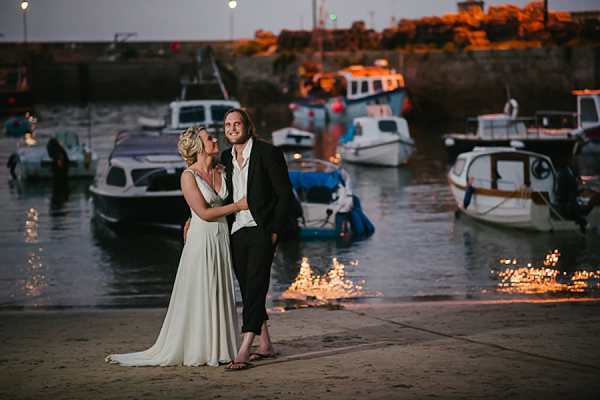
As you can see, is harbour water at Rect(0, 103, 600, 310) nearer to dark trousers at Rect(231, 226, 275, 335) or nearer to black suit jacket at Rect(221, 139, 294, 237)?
dark trousers at Rect(231, 226, 275, 335)

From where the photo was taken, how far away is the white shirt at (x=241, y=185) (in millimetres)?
5500

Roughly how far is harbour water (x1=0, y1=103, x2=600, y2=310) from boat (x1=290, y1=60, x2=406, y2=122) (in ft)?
80.0

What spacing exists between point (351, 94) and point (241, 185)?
142 ft

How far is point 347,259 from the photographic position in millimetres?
13344

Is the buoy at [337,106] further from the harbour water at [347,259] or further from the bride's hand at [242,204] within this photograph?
the bride's hand at [242,204]

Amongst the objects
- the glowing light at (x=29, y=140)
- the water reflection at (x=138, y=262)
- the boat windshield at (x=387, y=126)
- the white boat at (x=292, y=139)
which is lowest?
the water reflection at (x=138, y=262)

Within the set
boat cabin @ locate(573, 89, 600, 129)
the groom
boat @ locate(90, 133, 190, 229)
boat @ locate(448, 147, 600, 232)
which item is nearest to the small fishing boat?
boat cabin @ locate(573, 89, 600, 129)

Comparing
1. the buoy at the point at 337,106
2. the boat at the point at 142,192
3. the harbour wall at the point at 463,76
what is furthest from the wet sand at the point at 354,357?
the buoy at the point at 337,106

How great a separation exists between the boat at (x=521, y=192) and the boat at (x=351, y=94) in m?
27.4

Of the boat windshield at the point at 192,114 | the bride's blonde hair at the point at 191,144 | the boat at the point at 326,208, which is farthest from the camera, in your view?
the boat windshield at the point at 192,114

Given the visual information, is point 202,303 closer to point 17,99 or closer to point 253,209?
point 253,209

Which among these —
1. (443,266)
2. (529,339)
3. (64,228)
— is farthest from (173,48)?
(529,339)

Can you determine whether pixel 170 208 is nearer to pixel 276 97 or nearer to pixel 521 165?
pixel 521 165

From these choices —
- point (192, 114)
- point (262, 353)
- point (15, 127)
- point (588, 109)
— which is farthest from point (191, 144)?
point (15, 127)
